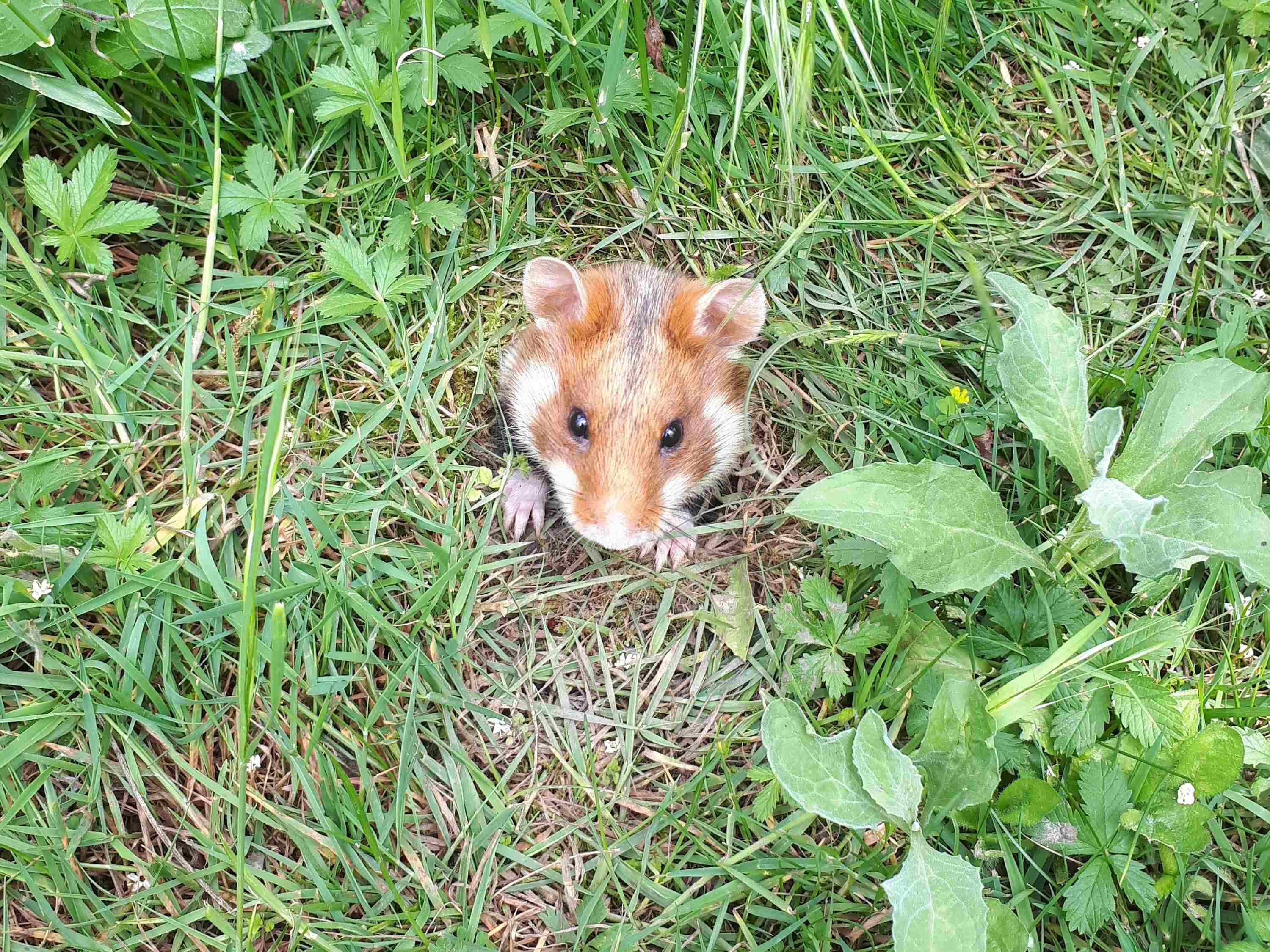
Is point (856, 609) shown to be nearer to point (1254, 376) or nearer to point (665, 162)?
point (1254, 376)

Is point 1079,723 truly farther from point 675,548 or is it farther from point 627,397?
point 627,397

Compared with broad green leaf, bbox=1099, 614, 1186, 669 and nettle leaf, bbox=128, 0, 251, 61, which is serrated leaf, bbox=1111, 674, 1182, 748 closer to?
broad green leaf, bbox=1099, 614, 1186, 669

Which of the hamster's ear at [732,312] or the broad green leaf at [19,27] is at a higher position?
the broad green leaf at [19,27]

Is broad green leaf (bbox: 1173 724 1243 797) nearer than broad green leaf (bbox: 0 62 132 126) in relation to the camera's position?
Yes

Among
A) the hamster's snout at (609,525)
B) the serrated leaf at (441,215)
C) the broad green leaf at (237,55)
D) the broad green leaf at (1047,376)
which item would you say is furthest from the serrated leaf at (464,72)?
the broad green leaf at (1047,376)

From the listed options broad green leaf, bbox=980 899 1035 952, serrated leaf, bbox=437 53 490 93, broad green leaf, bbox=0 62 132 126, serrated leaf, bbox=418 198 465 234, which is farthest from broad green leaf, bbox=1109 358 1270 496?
broad green leaf, bbox=0 62 132 126

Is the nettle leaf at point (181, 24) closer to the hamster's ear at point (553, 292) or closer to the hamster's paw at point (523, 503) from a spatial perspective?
the hamster's ear at point (553, 292)
